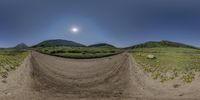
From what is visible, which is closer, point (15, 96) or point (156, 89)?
point (15, 96)

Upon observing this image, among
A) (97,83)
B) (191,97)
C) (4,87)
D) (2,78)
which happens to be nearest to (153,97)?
(191,97)

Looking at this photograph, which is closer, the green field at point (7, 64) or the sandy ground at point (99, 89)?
the sandy ground at point (99, 89)

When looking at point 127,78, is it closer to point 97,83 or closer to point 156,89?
point 97,83

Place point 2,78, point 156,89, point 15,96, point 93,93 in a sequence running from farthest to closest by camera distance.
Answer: point 2,78 < point 156,89 < point 93,93 < point 15,96

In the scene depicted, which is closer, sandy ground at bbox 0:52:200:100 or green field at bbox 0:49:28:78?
sandy ground at bbox 0:52:200:100

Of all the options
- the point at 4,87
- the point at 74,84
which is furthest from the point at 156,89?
the point at 4,87

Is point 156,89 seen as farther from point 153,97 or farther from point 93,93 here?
point 93,93

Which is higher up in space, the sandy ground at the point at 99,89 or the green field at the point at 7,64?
the green field at the point at 7,64

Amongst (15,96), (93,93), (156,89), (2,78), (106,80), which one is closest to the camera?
(15,96)

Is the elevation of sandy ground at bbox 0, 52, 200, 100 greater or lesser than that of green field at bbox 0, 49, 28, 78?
lesser

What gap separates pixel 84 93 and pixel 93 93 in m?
0.77

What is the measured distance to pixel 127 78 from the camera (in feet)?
106

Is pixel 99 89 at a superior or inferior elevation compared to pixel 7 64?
inferior

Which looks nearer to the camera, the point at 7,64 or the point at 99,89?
the point at 99,89
